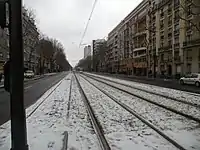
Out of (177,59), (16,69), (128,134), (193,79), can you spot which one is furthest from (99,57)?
(16,69)

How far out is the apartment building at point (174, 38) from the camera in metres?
49.6

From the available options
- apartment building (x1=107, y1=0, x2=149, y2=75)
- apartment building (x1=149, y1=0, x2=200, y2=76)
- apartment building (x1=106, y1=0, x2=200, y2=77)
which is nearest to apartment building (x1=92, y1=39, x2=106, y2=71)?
apartment building (x1=107, y1=0, x2=149, y2=75)

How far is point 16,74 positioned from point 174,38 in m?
58.8

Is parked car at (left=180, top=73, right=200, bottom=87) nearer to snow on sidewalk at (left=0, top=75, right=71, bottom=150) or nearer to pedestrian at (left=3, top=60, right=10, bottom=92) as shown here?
snow on sidewalk at (left=0, top=75, right=71, bottom=150)

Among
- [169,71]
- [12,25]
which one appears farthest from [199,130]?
[169,71]

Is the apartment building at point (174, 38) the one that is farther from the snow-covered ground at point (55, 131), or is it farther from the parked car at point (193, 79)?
the snow-covered ground at point (55, 131)

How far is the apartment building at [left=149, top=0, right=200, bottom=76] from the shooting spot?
163 ft

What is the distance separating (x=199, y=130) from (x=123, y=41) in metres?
105

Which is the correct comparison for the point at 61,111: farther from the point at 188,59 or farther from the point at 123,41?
the point at 123,41

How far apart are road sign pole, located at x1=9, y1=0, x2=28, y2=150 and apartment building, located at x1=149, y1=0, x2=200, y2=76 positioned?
1660 inches

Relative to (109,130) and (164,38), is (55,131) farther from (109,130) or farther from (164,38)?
(164,38)

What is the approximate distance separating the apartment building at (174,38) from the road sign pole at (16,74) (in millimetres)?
42164

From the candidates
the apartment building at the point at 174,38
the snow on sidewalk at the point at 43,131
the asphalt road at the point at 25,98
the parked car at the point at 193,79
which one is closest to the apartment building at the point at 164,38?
the apartment building at the point at 174,38

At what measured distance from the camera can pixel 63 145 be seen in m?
6.25
